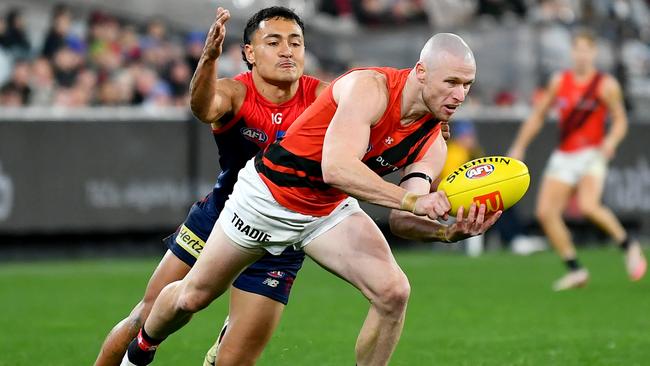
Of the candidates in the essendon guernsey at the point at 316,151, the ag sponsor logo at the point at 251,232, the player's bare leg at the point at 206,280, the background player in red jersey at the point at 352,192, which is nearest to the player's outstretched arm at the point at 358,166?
the background player in red jersey at the point at 352,192

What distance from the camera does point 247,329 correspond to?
7613 millimetres

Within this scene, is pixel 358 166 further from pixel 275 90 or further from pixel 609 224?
Answer: pixel 609 224

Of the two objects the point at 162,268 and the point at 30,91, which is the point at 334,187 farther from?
the point at 30,91

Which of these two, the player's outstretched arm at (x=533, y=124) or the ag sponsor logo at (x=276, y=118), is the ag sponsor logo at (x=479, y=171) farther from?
the player's outstretched arm at (x=533, y=124)

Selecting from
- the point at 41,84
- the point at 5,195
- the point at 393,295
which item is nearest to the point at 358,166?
the point at 393,295

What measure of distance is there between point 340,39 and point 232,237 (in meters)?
14.1

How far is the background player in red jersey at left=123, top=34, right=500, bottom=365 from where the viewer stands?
6648 mm

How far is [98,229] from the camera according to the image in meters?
18.4

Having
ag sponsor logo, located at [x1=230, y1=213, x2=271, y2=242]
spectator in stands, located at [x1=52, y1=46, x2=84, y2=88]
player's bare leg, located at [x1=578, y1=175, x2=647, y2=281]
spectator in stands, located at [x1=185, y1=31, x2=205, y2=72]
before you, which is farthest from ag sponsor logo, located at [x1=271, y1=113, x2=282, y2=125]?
spectator in stands, located at [x1=185, y1=31, x2=205, y2=72]

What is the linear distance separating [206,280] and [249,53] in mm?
1708

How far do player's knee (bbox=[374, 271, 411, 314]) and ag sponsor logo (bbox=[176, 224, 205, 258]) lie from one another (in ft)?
4.70

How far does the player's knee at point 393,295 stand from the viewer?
6.79 meters

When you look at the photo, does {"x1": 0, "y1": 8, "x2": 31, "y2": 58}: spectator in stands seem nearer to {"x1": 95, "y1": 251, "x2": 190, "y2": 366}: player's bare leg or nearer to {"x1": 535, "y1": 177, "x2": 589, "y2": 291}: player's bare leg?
{"x1": 535, "y1": 177, "x2": 589, "y2": 291}: player's bare leg

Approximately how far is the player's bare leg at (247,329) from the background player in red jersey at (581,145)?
7.13 metres
